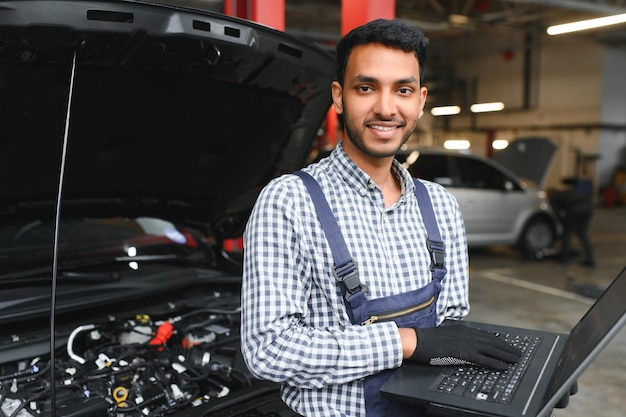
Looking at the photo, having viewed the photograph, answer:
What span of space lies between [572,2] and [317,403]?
383 inches

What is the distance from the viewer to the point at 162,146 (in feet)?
6.52

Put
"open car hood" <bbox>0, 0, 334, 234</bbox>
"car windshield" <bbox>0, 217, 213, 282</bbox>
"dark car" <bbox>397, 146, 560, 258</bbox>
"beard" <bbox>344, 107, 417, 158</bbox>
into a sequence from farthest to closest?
"dark car" <bbox>397, 146, 560, 258</bbox>
"car windshield" <bbox>0, 217, 213, 282</bbox>
"open car hood" <bbox>0, 0, 334, 234</bbox>
"beard" <bbox>344, 107, 417, 158</bbox>

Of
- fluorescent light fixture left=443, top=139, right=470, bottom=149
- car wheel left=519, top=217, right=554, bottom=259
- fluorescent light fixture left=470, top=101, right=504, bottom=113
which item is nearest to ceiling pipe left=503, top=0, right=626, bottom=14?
car wheel left=519, top=217, right=554, bottom=259

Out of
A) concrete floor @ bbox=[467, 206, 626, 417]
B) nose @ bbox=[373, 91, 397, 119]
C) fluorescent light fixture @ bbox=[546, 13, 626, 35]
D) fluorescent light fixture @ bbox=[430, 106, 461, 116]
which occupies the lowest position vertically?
concrete floor @ bbox=[467, 206, 626, 417]

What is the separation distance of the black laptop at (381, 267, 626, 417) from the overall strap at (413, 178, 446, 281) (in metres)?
0.23

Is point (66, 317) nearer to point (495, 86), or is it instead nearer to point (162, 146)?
point (162, 146)

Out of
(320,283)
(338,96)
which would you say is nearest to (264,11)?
(338,96)

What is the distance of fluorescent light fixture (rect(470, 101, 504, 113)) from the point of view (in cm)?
1702

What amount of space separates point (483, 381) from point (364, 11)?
305 cm

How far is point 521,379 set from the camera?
1.11 meters

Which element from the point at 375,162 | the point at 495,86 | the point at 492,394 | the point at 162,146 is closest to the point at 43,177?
the point at 162,146

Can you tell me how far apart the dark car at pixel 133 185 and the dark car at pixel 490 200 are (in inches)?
194

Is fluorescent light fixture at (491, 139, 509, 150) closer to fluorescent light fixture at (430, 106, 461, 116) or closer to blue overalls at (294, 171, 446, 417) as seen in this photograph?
fluorescent light fixture at (430, 106, 461, 116)

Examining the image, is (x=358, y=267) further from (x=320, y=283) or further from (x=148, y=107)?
(x=148, y=107)
